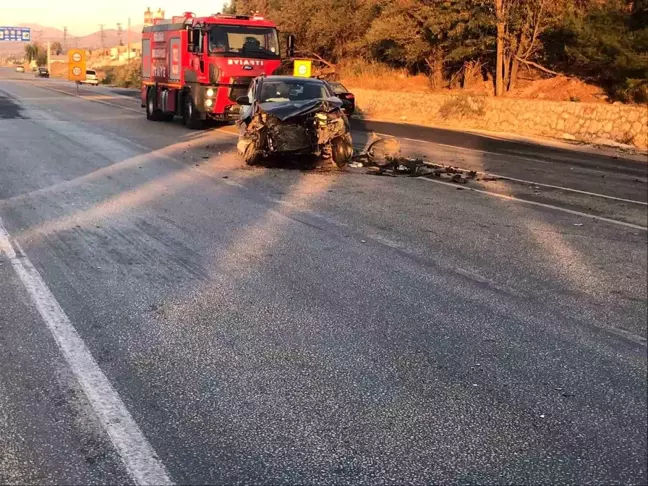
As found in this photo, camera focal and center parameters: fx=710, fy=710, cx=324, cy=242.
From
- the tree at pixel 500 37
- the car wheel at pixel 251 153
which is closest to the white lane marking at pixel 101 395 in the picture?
the car wheel at pixel 251 153

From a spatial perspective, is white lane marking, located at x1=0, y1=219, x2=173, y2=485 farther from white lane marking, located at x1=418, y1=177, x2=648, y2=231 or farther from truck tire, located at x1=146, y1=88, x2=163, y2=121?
truck tire, located at x1=146, y1=88, x2=163, y2=121

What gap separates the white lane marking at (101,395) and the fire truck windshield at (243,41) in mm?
15006

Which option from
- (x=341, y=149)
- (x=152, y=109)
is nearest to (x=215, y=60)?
(x=152, y=109)

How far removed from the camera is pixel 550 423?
12.1ft

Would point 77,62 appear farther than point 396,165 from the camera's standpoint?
Yes

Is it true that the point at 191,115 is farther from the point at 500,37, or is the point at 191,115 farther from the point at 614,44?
the point at 500,37

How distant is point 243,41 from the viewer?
66.3 feet

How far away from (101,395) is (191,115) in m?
18.0

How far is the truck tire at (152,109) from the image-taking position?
2406 cm

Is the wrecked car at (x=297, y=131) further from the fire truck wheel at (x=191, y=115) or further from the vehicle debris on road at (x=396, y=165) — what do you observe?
the fire truck wheel at (x=191, y=115)

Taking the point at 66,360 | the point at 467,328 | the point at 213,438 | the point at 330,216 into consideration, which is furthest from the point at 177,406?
the point at 330,216

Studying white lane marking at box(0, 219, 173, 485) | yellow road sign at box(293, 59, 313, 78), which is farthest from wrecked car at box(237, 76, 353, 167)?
yellow road sign at box(293, 59, 313, 78)

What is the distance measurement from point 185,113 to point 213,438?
19373mm

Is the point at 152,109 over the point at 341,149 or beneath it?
over
